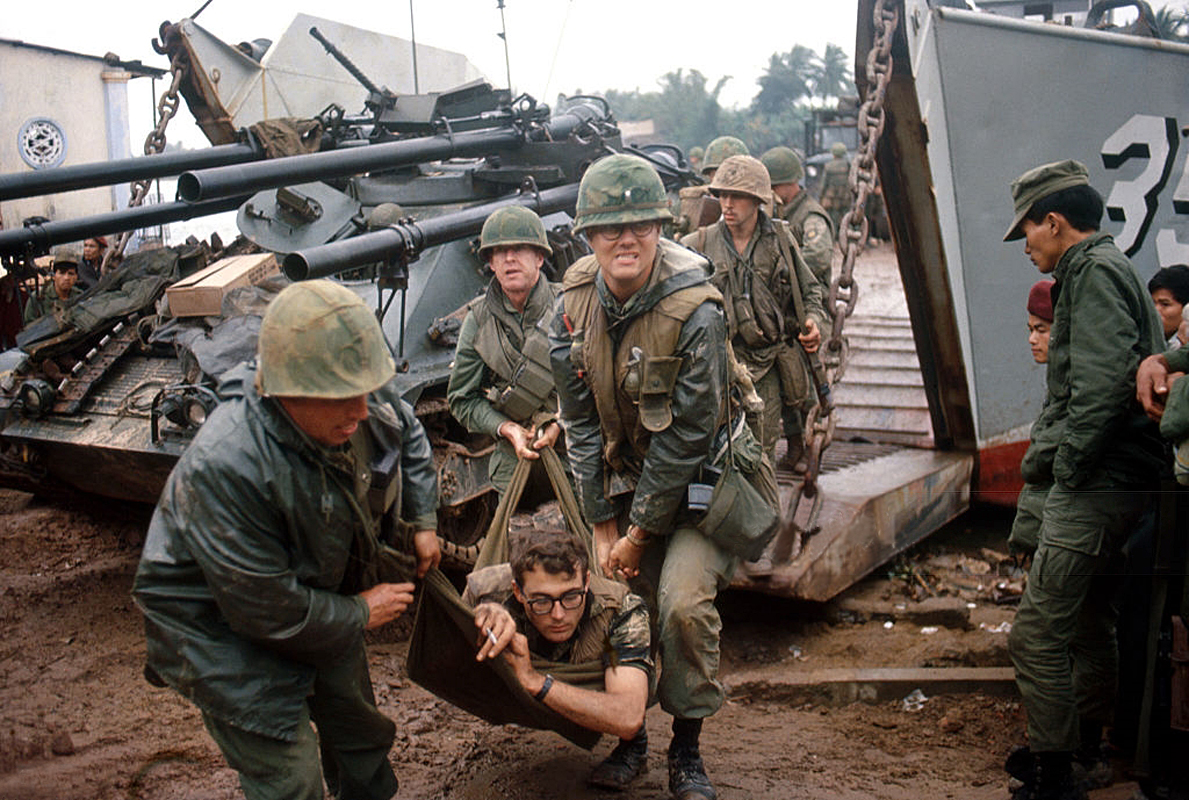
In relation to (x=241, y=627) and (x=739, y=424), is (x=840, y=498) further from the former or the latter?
(x=241, y=627)

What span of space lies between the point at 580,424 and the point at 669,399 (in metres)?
0.43

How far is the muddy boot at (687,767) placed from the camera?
3.26 m

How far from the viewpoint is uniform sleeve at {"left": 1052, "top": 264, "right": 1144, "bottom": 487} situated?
3.19 metres

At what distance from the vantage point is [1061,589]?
3320mm

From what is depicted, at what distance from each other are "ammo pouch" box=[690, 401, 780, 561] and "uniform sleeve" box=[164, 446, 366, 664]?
3.89 feet

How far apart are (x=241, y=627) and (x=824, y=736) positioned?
7.93 feet

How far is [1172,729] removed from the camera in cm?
330

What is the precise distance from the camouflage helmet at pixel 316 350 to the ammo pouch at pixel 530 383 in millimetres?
1859

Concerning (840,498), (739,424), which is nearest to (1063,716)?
(739,424)

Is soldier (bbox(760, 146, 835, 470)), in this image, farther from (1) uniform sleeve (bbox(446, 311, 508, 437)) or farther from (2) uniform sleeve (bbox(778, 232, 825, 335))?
(1) uniform sleeve (bbox(446, 311, 508, 437))

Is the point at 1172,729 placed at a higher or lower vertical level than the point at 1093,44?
lower

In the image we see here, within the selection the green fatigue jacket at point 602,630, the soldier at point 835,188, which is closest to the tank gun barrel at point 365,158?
the green fatigue jacket at point 602,630

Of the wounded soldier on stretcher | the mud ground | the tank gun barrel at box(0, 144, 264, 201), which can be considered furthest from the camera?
the tank gun barrel at box(0, 144, 264, 201)

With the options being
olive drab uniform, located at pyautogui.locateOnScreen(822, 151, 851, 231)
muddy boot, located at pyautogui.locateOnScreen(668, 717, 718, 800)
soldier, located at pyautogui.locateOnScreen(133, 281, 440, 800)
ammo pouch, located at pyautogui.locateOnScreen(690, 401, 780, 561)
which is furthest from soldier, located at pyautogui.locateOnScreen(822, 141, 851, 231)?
soldier, located at pyautogui.locateOnScreen(133, 281, 440, 800)
